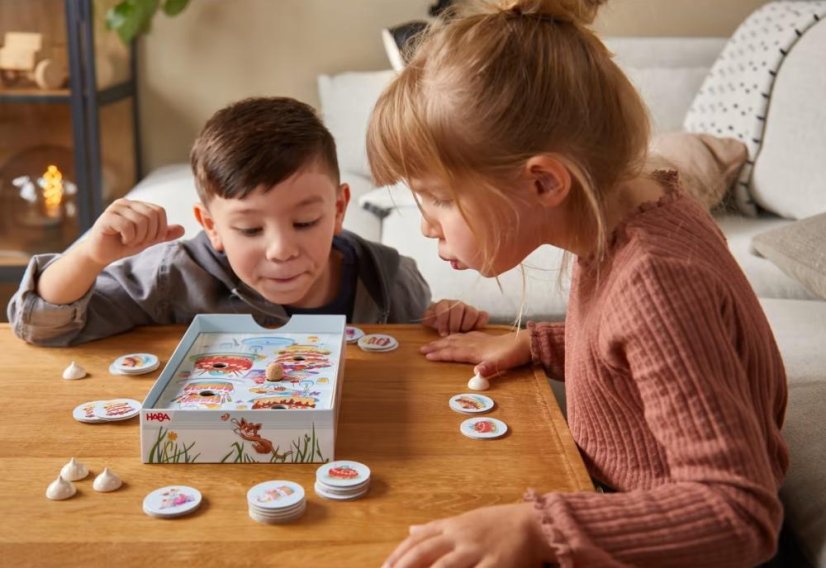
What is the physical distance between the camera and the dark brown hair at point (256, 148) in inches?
49.1

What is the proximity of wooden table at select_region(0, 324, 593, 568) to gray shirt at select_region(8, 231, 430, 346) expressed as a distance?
0.05 metres

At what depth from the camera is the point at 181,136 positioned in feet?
10.4

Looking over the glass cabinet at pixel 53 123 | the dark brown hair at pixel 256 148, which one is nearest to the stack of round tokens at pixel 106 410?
the dark brown hair at pixel 256 148

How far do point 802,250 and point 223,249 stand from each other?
1138mm

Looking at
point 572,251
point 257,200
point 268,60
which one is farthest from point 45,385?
point 268,60

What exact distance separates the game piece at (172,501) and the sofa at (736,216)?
0.50 m

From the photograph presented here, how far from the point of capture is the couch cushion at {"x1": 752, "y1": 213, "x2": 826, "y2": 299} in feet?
5.89

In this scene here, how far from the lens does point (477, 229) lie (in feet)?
3.08

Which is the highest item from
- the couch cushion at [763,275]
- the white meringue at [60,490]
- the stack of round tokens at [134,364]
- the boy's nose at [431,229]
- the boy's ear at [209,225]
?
the boy's nose at [431,229]

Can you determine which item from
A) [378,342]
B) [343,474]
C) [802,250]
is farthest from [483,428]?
[802,250]

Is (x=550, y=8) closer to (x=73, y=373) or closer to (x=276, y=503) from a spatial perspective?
(x=276, y=503)

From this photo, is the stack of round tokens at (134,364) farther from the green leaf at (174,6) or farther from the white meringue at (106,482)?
the green leaf at (174,6)

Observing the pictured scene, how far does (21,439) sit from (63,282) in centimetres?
33

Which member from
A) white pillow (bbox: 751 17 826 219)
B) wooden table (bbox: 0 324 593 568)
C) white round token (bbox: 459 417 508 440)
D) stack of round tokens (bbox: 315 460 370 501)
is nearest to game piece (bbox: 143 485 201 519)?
wooden table (bbox: 0 324 593 568)
